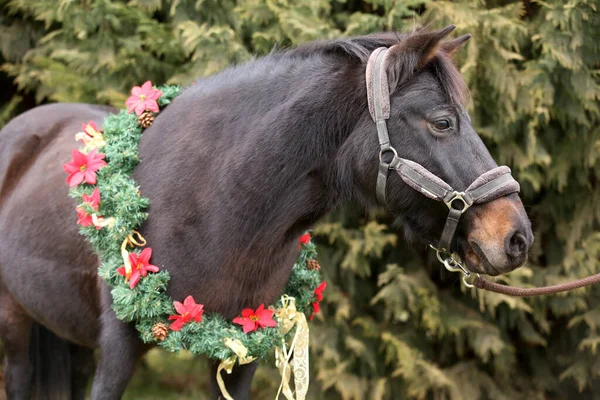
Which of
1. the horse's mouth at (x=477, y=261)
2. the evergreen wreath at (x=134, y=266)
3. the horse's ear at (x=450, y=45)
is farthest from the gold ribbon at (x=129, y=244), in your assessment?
the horse's ear at (x=450, y=45)

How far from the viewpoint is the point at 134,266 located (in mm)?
2303

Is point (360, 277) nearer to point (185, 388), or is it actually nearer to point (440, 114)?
point (185, 388)

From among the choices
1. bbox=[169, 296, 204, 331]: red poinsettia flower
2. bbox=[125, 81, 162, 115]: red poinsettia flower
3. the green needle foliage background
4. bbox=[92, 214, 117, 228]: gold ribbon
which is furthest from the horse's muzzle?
the green needle foliage background

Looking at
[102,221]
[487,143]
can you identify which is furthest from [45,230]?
[487,143]

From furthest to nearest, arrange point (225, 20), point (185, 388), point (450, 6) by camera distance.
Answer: point (185, 388) < point (225, 20) < point (450, 6)

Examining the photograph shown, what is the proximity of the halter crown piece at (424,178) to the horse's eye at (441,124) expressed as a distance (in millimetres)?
127

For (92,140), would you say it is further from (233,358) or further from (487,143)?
(487,143)

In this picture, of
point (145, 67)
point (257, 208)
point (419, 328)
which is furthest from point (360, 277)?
point (257, 208)

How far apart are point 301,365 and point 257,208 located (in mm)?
712

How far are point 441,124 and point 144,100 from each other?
4.02 feet

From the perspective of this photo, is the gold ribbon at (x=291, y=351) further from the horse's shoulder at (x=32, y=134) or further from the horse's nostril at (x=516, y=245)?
the horse's shoulder at (x=32, y=134)

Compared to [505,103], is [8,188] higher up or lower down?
higher up

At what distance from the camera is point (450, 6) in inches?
144

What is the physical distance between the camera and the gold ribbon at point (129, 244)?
2.30m
